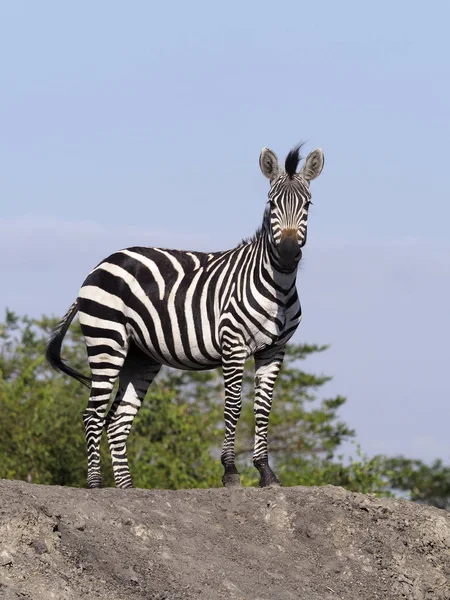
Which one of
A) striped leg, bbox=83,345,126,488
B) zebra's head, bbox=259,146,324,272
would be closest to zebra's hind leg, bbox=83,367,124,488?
striped leg, bbox=83,345,126,488

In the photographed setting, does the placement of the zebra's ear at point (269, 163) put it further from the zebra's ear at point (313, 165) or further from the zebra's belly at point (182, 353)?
the zebra's belly at point (182, 353)

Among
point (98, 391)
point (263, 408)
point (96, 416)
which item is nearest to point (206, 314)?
point (263, 408)

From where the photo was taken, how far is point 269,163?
1182 centimetres

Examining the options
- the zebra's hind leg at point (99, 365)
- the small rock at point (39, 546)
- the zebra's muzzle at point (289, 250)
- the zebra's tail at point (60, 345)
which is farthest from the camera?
the zebra's tail at point (60, 345)

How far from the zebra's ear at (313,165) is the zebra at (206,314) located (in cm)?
1

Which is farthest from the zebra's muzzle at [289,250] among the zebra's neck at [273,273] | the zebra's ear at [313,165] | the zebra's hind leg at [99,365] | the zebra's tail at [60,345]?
the zebra's tail at [60,345]

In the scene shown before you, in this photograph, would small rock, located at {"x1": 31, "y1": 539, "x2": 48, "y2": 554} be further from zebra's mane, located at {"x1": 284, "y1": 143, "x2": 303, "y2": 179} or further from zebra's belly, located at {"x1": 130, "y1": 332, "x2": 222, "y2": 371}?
zebra's mane, located at {"x1": 284, "y1": 143, "x2": 303, "y2": 179}

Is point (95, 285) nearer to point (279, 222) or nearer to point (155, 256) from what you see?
point (155, 256)

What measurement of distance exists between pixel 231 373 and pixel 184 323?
892 millimetres

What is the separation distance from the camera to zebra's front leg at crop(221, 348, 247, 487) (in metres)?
11.3

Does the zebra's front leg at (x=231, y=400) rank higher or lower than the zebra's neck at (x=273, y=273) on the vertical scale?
lower

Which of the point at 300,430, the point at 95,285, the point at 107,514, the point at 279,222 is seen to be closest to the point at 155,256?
the point at 95,285

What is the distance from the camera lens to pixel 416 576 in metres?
11.1

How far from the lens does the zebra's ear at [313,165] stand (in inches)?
463
